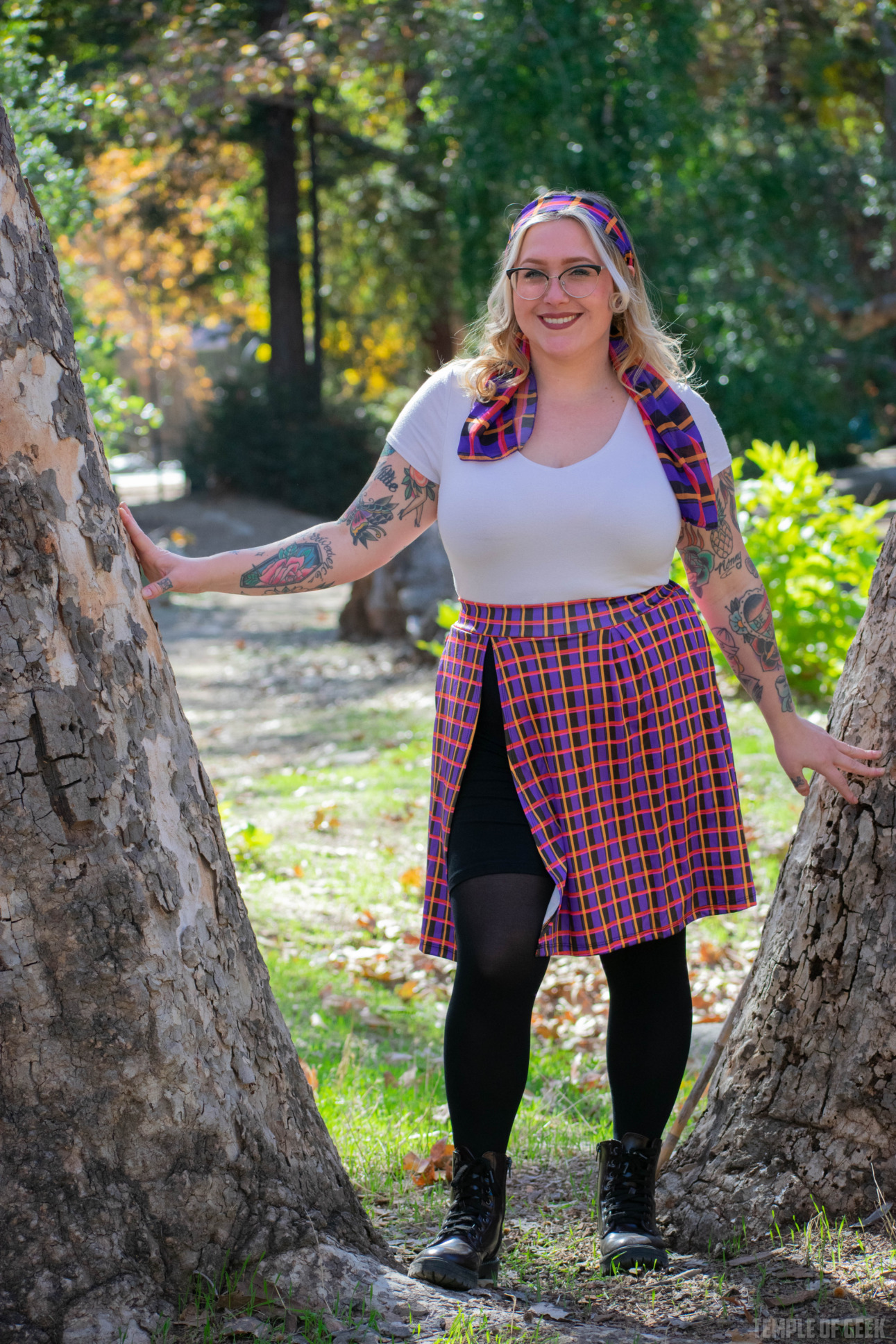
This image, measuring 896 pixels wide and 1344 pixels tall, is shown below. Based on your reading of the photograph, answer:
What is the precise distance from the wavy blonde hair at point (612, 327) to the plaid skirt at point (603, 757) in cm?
46

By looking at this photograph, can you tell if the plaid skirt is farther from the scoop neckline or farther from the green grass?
the green grass

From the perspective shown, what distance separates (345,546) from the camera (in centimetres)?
242

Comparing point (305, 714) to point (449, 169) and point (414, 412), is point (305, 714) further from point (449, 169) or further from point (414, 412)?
point (449, 169)

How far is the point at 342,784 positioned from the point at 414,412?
175 inches

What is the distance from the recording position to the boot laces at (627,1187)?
2371 mm

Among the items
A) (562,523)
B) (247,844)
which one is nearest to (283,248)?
(247,844)

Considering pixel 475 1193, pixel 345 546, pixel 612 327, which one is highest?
pixel 612 327

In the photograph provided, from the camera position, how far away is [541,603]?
230cm

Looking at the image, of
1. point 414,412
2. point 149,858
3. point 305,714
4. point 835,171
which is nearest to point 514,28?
point 835,171

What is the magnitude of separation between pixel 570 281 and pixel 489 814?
41.0 inches

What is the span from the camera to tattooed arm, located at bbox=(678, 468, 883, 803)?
2.44m

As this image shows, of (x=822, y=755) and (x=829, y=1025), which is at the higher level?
(x=822, y=755)

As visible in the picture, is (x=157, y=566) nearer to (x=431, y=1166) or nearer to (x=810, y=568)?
(x=431, y=1166)

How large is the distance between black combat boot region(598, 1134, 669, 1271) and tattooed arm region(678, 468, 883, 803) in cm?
79
